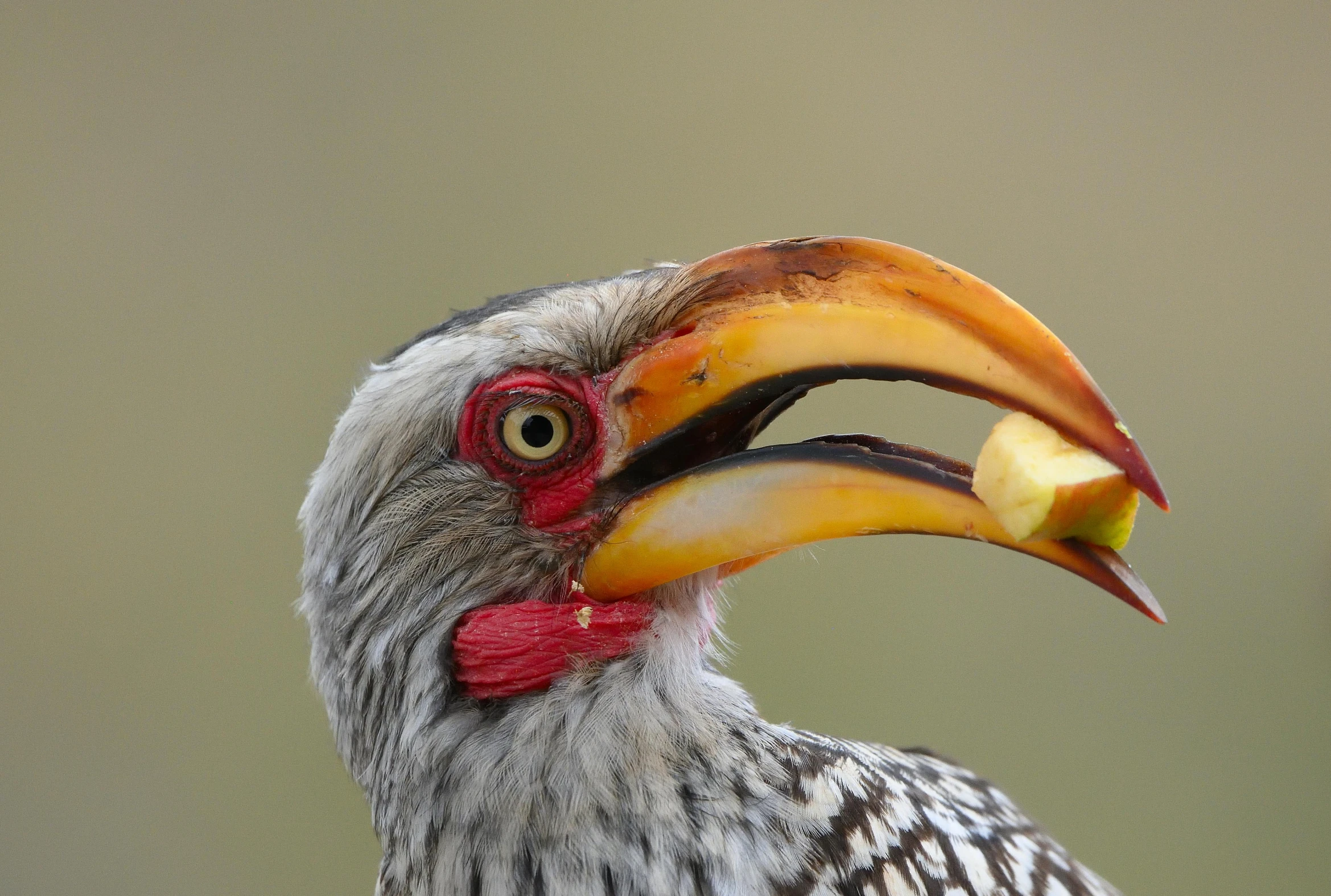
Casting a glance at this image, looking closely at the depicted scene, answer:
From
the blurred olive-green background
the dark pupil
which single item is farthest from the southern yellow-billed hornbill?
the blurred olive-green background

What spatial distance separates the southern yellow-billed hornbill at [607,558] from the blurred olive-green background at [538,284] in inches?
81.7

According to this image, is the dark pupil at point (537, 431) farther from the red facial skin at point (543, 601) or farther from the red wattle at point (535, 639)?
the red wattle at point (535, 639)

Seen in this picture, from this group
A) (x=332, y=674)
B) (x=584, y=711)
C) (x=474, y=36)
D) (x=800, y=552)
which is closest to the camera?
(x=584, y=711)

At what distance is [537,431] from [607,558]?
156 millimetres

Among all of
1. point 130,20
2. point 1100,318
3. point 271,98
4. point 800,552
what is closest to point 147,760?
point 271,98

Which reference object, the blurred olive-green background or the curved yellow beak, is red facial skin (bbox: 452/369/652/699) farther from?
the blurred olive-green background

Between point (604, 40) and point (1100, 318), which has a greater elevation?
point (604, 40)

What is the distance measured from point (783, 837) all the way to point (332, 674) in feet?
1.83

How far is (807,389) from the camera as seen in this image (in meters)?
1.04

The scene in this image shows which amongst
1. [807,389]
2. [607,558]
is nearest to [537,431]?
[607,558]

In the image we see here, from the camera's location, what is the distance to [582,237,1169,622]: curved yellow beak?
91cm

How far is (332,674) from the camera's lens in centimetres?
121

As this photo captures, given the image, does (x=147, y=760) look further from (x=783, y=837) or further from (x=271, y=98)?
(x=783, y=837)

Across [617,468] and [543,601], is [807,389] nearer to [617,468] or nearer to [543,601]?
[617,468]
